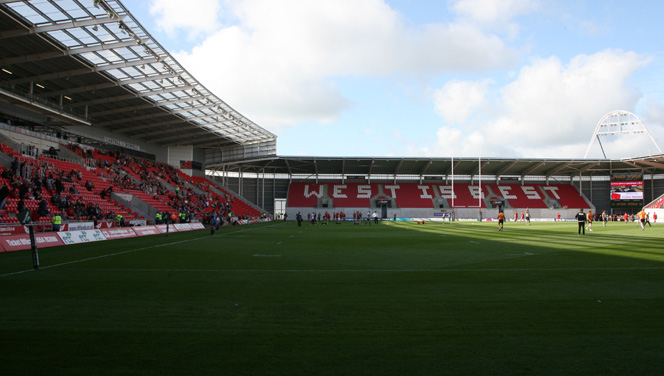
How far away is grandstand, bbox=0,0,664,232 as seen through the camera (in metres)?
25.7

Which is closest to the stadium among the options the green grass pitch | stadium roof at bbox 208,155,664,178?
the green grass pitch

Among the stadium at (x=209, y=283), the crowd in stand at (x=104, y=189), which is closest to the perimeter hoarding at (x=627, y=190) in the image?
the stadium at (x=209, y=283)

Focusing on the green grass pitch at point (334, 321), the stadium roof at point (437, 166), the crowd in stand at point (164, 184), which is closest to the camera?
the green grass pitch at point (334, 321)

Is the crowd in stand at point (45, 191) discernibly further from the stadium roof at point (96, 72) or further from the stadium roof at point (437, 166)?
the stadium roof at point (437, 166)

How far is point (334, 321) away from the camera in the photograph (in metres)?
5.84

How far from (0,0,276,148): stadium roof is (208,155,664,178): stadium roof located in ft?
67.5

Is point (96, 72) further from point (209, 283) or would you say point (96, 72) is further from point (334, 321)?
point (334, 321)

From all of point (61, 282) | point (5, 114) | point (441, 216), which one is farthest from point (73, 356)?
point (441, 216)

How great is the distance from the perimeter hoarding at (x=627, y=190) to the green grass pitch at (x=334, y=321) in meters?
67.0

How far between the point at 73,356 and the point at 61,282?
18.5 feet

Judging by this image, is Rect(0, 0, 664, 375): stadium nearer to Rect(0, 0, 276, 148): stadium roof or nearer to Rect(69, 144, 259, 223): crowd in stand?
Rect(0, 0, 276, 148): stadium roof

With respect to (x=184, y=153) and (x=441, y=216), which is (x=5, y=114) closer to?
(x=184, y=153)

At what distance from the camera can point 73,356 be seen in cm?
445

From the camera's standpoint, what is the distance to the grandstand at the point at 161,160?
25.7 metres
